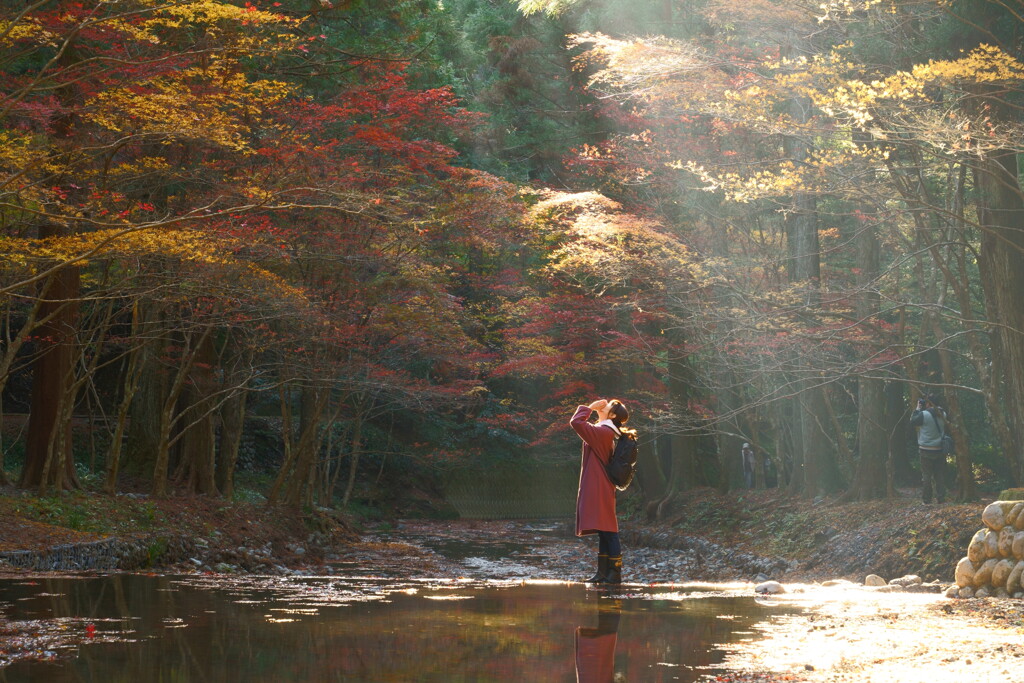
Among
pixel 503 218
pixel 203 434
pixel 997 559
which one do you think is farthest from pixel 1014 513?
pixel 203 434

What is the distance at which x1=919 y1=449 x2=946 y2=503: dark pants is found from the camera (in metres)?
15.4

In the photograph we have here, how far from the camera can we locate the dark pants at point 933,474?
15438mm

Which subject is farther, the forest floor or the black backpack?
the black backpack

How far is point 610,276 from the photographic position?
1755 centimetres

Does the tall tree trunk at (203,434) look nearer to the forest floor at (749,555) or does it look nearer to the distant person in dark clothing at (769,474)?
the forest floor at (749,555)

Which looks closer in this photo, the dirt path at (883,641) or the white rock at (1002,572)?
the dirt path at (883,641)

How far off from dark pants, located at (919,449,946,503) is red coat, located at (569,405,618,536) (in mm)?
9324

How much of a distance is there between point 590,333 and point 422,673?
679 inches

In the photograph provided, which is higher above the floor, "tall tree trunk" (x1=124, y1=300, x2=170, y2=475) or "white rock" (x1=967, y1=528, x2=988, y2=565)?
"tall tree trunk" (x1=124, y1=300, x2=170, y2=475)

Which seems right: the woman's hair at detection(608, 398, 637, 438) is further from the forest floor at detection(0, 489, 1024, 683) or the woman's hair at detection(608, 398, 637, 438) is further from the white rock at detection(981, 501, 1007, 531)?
the white rock at detection(981, 501, 1007, 531)

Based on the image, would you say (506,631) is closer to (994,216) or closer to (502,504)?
(994,216)

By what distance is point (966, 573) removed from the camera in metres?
9.22

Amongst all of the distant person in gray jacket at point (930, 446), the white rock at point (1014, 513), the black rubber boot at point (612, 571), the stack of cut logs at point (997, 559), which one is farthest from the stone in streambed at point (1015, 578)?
the distant person in gray jacket at point (930, 446)

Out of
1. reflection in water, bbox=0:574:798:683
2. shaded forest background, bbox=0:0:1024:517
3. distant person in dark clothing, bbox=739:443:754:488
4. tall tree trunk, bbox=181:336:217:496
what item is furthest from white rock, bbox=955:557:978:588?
distant person in dark clothing, bbox=739:443:754:488
